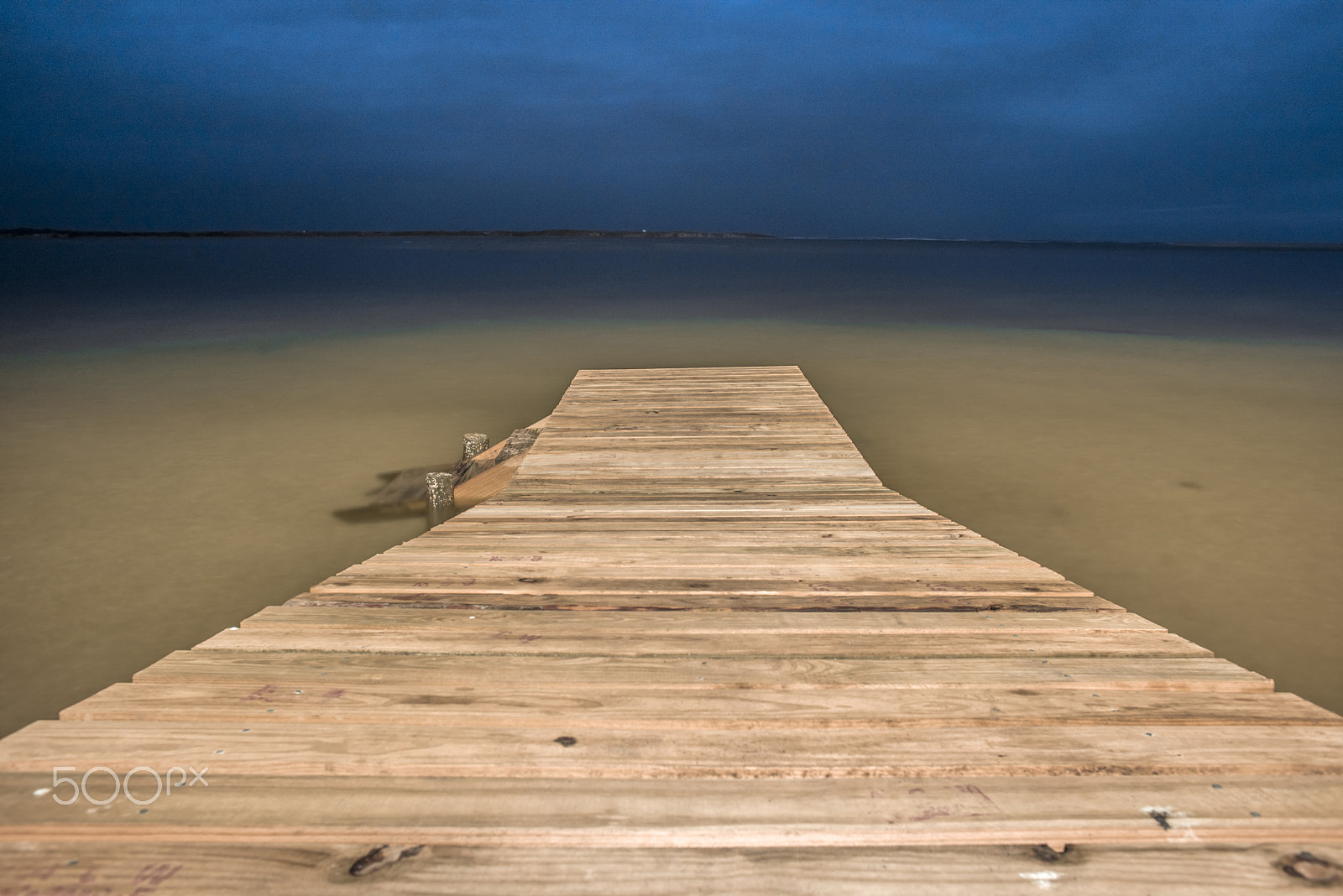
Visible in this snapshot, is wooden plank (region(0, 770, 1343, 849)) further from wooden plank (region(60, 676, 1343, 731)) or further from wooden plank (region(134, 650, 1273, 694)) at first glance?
wooden plank (region(134, 650, 1273, 694))

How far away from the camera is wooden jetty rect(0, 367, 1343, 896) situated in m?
1.34

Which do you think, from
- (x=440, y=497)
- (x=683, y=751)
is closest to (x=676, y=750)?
(x=683, y=751)

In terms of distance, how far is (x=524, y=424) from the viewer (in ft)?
30.2

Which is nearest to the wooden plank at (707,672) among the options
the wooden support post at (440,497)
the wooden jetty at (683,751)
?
the wooden jetty at (683,751)

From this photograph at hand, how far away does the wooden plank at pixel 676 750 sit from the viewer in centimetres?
158

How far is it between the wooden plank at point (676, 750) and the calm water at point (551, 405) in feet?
8.65

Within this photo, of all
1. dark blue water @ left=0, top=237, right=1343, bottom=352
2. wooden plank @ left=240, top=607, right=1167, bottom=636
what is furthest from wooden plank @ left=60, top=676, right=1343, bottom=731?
dark blue water @ left=0, top=237, right=1343, bottom=352

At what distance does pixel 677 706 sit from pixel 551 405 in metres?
8.37

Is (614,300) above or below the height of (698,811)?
above

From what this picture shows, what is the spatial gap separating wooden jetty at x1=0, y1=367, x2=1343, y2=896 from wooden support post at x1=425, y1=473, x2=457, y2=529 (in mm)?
2642

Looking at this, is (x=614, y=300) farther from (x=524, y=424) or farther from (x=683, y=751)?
(x=683, y=751)

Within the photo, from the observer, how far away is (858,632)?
229cm

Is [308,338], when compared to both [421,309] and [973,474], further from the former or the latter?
[973,474]

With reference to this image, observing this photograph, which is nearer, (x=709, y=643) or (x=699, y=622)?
(x=709, y=643)
